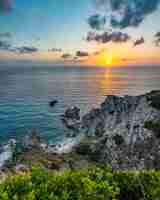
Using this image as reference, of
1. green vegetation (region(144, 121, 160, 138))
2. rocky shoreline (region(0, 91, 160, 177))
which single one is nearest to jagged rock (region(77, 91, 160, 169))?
rocky shoreline (region(0, 91, 160, 177))

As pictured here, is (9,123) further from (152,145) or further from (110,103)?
(152,145)

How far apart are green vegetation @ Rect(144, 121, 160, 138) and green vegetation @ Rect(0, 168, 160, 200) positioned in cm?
2371

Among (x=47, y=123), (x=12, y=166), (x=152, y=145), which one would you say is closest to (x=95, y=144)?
(x=152, y=145)

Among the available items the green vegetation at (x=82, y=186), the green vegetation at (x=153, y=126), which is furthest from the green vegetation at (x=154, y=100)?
the green vegetation at (x=82, y=186)

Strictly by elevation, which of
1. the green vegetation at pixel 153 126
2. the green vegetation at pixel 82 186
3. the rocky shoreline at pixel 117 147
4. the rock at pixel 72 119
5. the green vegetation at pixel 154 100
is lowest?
the rock at pixel 72 119

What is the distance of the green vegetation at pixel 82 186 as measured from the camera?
657 centimetres

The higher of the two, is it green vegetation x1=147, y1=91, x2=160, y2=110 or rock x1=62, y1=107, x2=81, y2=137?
green vegetation x1=147, y1=91, x2=160, y2=110

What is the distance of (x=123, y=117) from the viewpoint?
3881 centimetres

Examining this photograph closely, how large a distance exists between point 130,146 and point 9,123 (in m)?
33.6

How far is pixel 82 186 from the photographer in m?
7.12

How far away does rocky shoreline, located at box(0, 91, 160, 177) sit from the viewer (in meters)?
27.5

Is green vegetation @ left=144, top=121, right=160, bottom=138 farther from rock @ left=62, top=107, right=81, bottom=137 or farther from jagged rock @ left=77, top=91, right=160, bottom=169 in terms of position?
rock @ left=62, top=107, right=81, bottom=137

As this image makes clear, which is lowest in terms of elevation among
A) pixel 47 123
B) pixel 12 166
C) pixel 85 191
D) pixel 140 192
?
pixel 47 123

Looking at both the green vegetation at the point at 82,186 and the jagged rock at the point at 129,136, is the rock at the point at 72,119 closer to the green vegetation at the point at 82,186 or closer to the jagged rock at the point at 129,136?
the jagged rock at the point at 129,136
